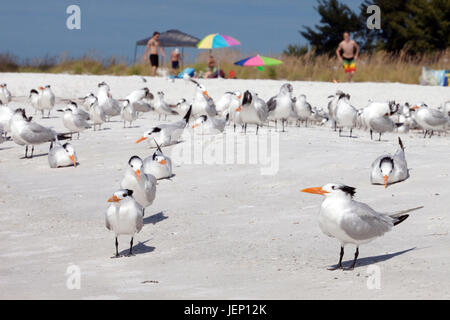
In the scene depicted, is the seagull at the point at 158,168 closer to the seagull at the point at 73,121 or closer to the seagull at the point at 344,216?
the seagull at the point at 73,121

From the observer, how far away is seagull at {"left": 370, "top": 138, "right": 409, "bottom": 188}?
9.70 m

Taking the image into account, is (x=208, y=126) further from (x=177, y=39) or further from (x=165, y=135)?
(x=177, y=39)

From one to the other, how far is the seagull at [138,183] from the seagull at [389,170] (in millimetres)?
3084

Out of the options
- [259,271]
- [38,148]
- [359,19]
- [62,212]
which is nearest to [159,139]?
[38,148]

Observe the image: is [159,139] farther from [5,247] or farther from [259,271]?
[259,271]

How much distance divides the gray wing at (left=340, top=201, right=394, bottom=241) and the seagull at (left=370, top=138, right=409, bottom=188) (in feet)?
11.3

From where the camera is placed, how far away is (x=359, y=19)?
141 feet

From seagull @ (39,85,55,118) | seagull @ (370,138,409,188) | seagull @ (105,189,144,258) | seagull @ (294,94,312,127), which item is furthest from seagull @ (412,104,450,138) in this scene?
seagull @ (105,189,144,258)

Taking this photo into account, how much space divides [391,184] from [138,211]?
13.5 feet

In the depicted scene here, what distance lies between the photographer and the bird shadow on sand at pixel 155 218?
29.2 ft

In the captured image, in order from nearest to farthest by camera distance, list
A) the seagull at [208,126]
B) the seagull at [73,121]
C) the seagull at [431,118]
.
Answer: the seagull at [208,126] → the seagull at [73,121] → the seagull at [431,118]

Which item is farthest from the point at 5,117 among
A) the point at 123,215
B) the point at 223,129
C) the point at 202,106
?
the point at 123,215

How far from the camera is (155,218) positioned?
906cm

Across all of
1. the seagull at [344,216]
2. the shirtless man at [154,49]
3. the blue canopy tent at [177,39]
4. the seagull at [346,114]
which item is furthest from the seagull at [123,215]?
the blue canopy tent at [177,39]
